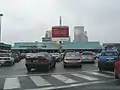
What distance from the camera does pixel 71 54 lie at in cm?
2866

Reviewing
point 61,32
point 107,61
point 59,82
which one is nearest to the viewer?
point 59,82

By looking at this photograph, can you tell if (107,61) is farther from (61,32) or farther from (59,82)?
(61,32)

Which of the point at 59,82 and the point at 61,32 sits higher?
the point at 61,32

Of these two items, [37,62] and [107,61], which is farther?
[37,62]

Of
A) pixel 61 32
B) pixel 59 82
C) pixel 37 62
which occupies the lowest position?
pixel 59 82

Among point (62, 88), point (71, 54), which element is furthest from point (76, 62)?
point (62, 88)

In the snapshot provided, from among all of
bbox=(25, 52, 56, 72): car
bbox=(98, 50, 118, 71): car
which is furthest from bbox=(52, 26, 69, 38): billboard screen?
bbox=(98, 50, 118, 71): car

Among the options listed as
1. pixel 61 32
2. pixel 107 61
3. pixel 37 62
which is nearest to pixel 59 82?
pixel 37 62

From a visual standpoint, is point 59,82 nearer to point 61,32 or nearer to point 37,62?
point 37,62

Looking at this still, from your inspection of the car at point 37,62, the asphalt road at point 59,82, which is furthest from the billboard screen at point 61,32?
the asphalt road at point 59,82

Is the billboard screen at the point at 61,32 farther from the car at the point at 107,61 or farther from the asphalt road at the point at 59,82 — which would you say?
the asphalt road at the point at 59,82

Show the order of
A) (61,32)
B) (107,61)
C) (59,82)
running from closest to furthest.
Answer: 1. (59,82)
2. (107,61)
3. (61,32)

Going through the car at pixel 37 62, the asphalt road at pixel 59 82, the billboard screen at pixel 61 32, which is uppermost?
the billboard screen at pixel 61 32

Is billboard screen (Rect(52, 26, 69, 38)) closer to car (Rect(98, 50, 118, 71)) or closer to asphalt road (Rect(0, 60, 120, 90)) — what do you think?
car (Rect(98, 50, 118, 71))
